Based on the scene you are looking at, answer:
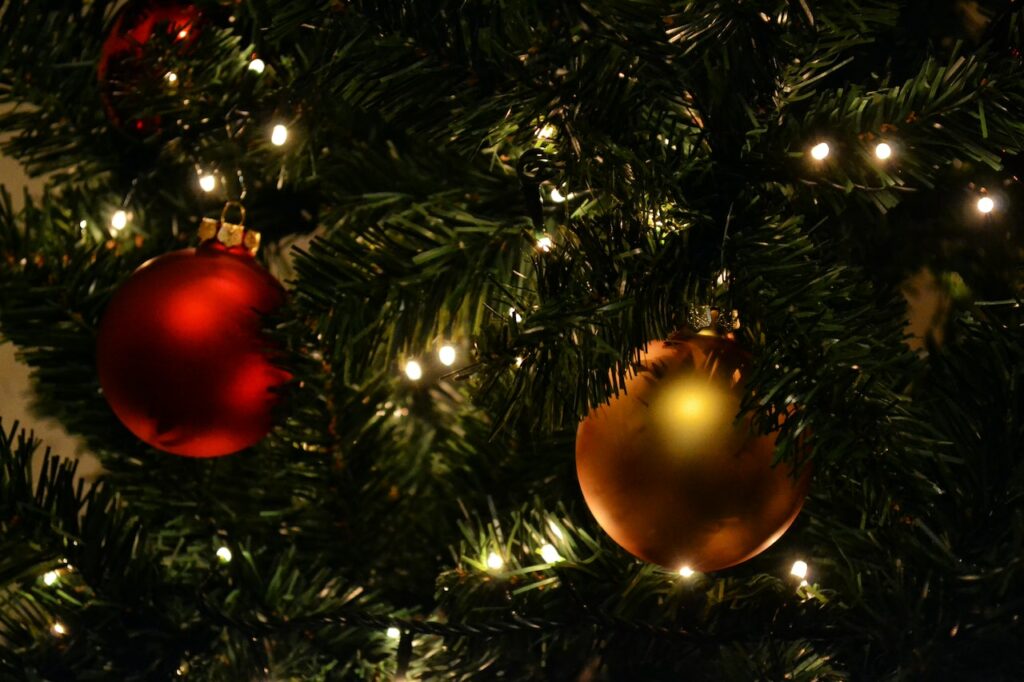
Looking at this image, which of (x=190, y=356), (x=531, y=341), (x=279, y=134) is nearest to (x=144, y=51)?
(x=279, y=134)

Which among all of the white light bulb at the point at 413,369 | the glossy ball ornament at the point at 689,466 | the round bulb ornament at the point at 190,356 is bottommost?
the glossy ball ornament at the point at 689,466

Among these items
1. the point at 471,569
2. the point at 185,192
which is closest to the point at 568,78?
the point at 471,569

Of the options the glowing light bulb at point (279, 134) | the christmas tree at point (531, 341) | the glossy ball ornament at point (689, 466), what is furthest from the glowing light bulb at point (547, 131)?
the glowing light bulb at point (279, 134)

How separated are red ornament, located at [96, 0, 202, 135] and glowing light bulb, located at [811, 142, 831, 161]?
391mm

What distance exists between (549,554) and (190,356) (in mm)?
223

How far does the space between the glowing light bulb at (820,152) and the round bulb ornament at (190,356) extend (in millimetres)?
296

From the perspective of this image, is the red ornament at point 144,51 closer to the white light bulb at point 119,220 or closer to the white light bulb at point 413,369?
the white light bulb at point 119,220

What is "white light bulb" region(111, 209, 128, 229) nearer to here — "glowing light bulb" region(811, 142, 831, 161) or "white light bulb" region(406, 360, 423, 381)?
"white light bulb" region(406, 360, 423, 381)

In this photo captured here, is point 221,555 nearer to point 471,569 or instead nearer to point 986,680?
point 471,569

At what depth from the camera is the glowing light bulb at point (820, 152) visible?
16.6 inches

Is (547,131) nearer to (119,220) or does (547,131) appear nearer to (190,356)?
(190,356)

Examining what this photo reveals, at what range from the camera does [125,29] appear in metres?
0.62

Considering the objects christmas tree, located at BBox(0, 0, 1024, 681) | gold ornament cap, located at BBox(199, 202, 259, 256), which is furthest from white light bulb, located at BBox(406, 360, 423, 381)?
gold ornament cap, located at BBox(199, 202, 259, 256)

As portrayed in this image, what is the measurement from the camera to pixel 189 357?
540 mm
